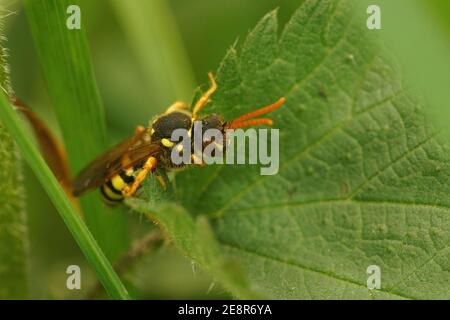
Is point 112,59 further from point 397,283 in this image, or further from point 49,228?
point 397,283

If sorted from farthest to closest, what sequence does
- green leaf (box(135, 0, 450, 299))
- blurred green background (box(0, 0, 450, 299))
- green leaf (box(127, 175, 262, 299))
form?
1. blurred green background (box(0, 0, 450, 299))
2. green leaf (box(135, 0, 450, 299))
3. green leaf (box(127, 175, 262, 299))

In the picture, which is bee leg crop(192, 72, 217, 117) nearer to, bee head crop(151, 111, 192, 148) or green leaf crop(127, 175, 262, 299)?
bee head crop(151, 111, 192, 148)

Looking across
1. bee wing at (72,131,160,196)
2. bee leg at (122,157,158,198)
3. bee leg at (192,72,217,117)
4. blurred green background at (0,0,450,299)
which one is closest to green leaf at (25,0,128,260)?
bee wing at (72,131,160,196)

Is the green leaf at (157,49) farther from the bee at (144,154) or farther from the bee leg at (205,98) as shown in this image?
the bee leg at (205,98)

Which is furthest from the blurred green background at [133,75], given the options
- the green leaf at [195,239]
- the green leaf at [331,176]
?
the green leaf at [195,239]

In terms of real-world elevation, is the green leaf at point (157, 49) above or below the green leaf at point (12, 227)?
above

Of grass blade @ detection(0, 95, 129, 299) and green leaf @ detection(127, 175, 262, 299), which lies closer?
green leaf @ detection(127, 175, 262, 299)
